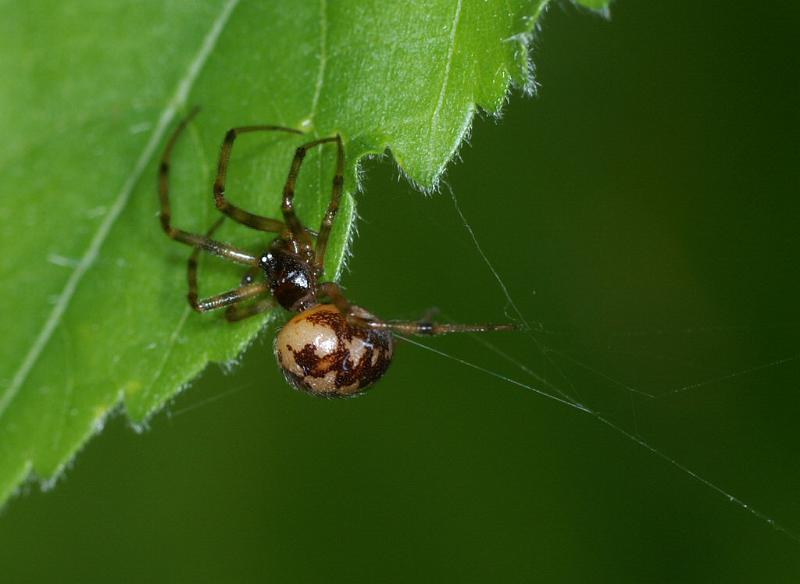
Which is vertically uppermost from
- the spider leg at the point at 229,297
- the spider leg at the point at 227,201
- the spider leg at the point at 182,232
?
the spider leg at the point at 227,201

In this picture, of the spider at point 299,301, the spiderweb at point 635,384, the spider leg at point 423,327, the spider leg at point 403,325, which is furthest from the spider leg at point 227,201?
the spiderweb at point 635,384

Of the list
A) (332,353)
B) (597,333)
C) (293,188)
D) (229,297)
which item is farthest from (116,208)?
(597,333)

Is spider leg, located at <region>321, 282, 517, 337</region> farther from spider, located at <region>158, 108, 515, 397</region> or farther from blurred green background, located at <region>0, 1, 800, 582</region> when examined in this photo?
blurred green background, located at <region>0, 1, 800, 582</region>

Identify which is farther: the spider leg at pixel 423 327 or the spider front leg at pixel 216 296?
the spider leg at pixel 423 327

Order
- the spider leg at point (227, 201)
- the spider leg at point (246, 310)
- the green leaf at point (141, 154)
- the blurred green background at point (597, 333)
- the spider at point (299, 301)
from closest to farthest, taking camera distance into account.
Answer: the green leaf at point (141, 154), the spider leg at point (227, 201), the spider at point (299, 301), the spider leg at point (246, 310), the blurred green background at point (597, 333)

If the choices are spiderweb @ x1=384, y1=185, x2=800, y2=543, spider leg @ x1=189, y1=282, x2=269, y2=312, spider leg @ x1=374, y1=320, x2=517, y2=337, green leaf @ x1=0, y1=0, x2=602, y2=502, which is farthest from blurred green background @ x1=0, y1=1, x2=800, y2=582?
green leaf @ x1=0, y1=0, x2=602, y2=502

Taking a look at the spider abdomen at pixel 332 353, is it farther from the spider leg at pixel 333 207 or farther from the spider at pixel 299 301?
the spider leg at pixel 333 207
